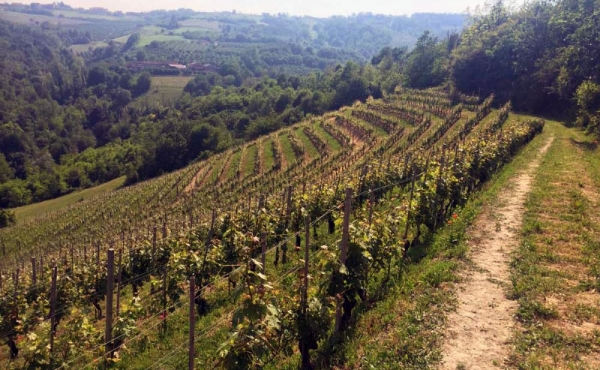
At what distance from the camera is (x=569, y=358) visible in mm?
7316

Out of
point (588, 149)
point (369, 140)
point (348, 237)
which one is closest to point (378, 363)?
point (348, 237)

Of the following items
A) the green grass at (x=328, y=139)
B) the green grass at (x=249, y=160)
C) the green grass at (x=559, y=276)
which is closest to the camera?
the green grass at (x=559, y=276)

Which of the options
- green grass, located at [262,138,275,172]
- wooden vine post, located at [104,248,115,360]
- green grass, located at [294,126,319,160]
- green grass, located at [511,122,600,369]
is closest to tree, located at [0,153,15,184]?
green grass, located at [262,138,275,172]

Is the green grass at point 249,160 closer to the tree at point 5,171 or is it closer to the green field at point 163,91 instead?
the tree at point 5,171

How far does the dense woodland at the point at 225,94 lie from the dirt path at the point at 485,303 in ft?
86.7

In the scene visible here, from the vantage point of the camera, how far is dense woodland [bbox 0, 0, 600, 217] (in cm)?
5181

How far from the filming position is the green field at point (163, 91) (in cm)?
15862

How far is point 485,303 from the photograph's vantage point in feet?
30.6

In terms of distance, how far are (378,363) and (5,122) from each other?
15581 centimetres

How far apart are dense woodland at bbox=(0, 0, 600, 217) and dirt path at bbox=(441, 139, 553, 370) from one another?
26413 mm

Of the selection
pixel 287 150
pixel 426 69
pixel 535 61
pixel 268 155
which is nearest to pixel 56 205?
pixel 268 155

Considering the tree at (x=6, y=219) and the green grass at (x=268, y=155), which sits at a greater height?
the green grass at (x=268, y=155)

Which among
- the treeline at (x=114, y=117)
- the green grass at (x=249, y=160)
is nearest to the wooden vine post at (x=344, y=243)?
the green grass at (x=249, y=160)

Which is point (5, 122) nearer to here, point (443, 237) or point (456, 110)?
point (456, 110)
